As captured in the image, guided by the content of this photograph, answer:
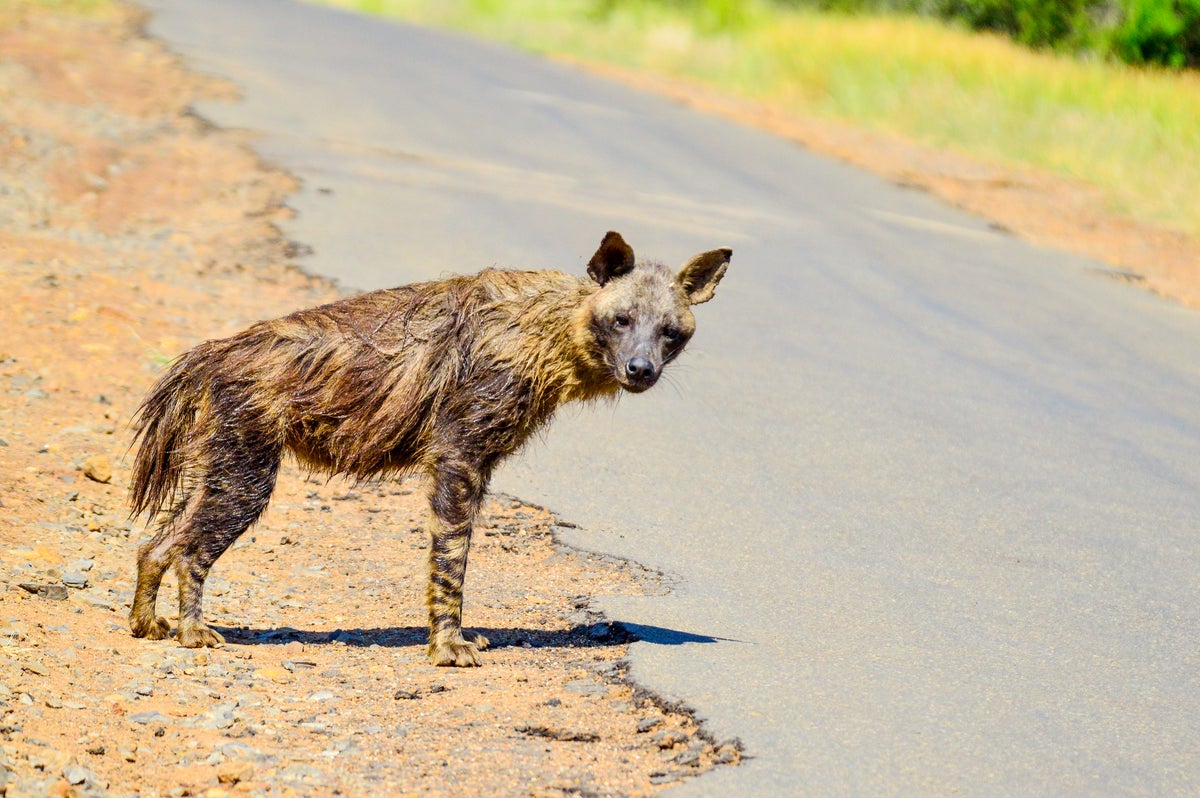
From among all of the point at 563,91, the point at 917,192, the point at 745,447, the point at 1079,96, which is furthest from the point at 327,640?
the point at 1079,96

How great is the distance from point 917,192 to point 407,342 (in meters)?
13.6

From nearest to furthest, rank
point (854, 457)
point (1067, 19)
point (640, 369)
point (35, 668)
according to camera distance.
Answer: point (35, 668) < point (640, 369) < point (854, 457) < point (1067, 19)

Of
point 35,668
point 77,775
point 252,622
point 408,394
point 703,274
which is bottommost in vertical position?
point 252,622

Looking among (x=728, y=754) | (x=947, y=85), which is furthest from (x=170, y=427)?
(x=947, y=85)

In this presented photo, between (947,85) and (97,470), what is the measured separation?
20.5 meters

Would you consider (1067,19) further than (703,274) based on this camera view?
Yes

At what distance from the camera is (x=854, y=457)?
8852 millimetres

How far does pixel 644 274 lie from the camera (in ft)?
20.1

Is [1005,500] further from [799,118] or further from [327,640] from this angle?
[799,118]

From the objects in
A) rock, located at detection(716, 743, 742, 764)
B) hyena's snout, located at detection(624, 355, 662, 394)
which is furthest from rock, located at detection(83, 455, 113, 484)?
rock, located at detection(716, 743, 742, 764)

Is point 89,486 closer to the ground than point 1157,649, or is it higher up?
closer to the ground

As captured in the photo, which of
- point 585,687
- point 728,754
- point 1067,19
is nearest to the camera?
point 728,754

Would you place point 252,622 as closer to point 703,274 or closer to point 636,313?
point 636,313

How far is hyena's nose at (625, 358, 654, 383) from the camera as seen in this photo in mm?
5863
